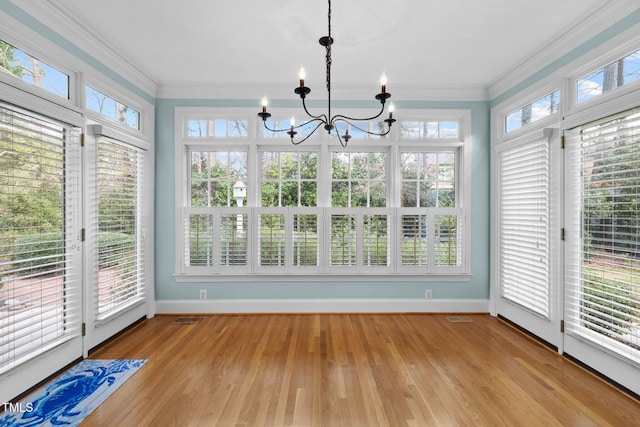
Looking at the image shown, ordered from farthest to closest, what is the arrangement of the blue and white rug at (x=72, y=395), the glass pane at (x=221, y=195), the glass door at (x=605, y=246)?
the glass pane at (x=221, y=195)
the glass door at (x=605, y=246)
the blue and white rug at (x=72, y=395)

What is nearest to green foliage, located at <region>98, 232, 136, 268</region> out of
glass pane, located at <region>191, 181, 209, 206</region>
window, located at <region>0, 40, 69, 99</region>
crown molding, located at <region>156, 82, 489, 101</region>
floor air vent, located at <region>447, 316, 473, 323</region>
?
glass pane, located at <region>191, 181, 209, 206</region>

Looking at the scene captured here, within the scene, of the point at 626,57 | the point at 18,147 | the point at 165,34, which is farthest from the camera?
the point at 165,34

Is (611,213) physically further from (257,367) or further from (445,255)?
(257,367)

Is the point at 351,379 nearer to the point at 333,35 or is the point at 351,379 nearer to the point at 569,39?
the point at 333,35

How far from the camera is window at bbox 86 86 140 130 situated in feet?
8.98

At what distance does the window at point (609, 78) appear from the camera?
2.12 m

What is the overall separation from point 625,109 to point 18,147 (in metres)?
4.09

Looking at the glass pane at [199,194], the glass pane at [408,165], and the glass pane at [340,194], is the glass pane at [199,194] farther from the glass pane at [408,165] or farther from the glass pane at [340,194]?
the glass pane at [408,165]

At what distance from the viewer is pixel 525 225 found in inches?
122

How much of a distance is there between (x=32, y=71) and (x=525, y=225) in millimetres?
4345

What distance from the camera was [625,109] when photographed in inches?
82.5

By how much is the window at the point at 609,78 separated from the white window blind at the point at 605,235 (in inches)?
9.8

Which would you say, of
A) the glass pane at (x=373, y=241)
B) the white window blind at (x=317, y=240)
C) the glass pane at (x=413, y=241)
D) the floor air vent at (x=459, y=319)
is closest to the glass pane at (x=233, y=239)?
the white window blind at (x=317, y=240)

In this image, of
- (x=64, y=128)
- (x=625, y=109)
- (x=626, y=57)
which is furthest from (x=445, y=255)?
(x=64, y=128)
